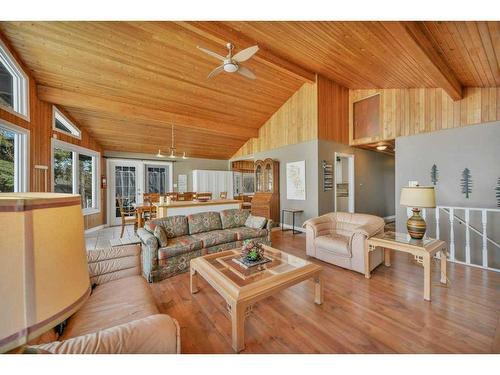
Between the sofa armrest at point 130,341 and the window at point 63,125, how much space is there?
5.18 m

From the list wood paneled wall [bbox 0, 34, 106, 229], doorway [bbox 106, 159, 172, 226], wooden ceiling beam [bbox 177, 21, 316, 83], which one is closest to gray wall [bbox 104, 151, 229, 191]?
doorway [bbox 106, 159, 172, 226]

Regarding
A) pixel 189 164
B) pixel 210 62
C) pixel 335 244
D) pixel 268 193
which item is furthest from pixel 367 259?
pixel 189 164

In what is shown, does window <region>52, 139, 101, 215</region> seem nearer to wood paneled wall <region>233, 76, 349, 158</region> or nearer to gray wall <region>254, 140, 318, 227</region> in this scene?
gray wall <region>254, 140, 318, 227</region>

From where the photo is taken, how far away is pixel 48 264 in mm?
495

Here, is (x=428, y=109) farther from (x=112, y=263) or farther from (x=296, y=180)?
(x=112, y=263)

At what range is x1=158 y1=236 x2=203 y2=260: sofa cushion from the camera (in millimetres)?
2711

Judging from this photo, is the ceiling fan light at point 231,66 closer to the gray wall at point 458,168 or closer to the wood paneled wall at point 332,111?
the wood paneled wall at point 332,111

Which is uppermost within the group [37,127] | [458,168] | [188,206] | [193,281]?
[37,127]

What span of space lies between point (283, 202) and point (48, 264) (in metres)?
5.86

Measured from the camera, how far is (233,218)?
3.93m

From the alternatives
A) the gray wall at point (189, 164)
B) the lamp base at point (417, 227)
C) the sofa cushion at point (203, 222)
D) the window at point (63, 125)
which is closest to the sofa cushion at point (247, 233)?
the sofa cushion at point (203, 222)

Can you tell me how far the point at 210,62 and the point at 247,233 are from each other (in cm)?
347

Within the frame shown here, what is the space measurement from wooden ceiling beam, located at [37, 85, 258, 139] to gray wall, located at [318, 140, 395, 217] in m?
2.92
